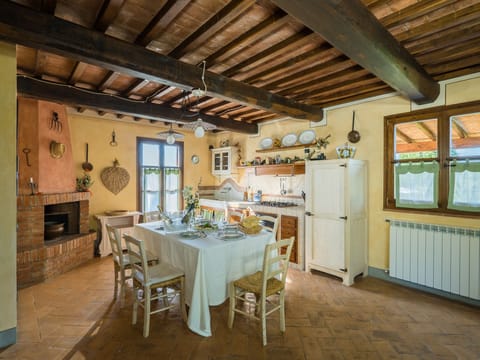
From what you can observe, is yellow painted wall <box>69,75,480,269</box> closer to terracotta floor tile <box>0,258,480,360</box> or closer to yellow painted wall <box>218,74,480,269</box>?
yellow painted wall <box>218,74,480,269</box>

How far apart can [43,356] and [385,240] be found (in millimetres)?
4025

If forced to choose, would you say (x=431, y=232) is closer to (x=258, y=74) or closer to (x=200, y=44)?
(x=258, y=74)

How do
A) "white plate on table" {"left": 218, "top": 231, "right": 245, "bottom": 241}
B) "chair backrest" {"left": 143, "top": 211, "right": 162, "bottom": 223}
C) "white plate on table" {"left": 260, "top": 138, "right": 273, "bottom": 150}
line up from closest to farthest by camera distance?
"white plate on table" {"left": 218, "top": 231, "right": 245, "bottom": 241}, "chair backrest" {"left": 143, "top": 211, "right": 162, "bottom": 223}, "white plate on table" {"left": 260, "top": 138, "right": 273, "bottom": 150}

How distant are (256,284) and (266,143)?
3.49 meters

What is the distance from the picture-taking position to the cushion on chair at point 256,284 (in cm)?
224

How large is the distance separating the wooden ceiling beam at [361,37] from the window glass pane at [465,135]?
74 centimetres

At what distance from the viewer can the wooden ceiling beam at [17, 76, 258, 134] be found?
3.05 metres

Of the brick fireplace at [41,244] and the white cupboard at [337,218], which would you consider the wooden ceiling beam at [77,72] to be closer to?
the brick fireplace at [41,244]

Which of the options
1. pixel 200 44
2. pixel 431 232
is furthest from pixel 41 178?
pixel 431 232

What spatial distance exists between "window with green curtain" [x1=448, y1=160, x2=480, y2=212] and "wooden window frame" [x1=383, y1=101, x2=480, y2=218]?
0.06 metres

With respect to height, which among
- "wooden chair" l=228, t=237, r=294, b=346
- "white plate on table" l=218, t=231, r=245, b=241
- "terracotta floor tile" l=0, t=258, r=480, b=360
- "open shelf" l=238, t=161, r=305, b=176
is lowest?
"terracotta floor tile" l=0, t=258, r=480, b=360

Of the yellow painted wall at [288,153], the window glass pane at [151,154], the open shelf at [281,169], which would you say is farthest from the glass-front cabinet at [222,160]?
the window glass pane at [151,154]

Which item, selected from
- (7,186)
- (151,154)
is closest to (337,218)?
(7,186)

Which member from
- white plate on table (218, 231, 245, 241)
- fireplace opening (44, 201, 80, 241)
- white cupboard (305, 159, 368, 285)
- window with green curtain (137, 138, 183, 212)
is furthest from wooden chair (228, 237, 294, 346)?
window with green curtain (137, 138, 183, 212)
